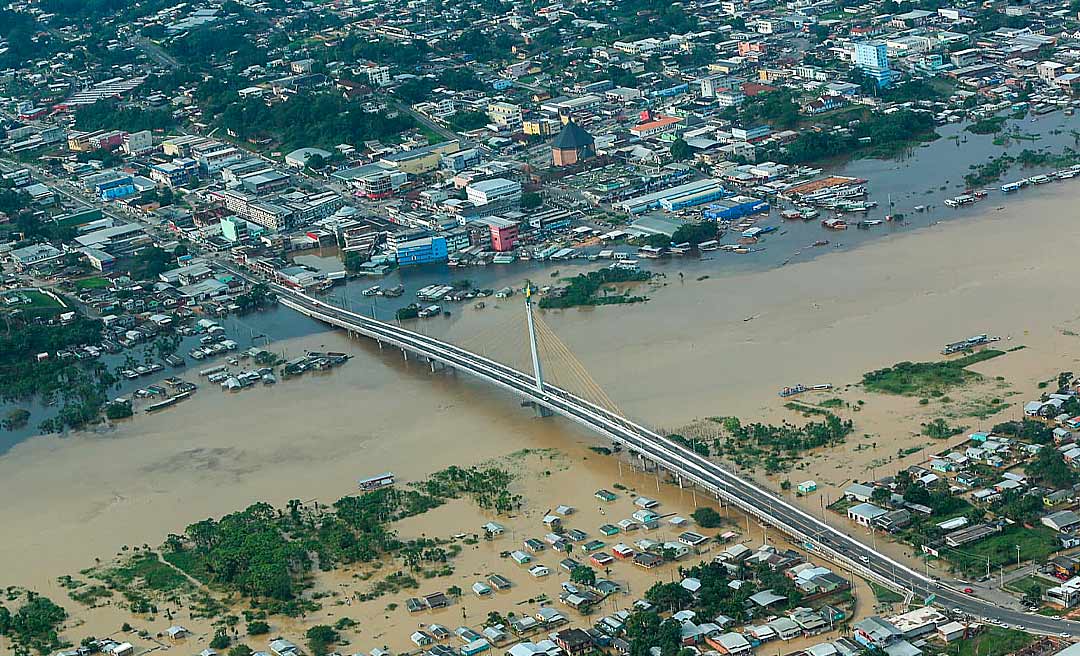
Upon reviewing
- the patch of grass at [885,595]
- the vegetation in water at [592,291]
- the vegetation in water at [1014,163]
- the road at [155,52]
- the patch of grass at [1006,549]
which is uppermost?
the road at [155,52]

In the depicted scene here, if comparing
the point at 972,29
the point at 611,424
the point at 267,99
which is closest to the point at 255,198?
the point at 267,99

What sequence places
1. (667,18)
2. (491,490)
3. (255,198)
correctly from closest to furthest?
1. (491,490)
2. (255,198)
3. (667,18)

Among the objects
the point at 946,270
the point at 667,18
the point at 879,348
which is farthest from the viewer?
the point at 667,18

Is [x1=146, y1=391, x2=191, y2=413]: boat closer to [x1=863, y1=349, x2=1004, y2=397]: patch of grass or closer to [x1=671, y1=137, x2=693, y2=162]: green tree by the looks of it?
[x1=863, y1=349, x2=1004, y2=397]: patch of grass

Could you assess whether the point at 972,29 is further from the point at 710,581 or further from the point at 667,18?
the point at 710,581

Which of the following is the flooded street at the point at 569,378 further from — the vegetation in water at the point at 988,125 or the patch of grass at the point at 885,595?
the vegetation in water at the point at 988,125

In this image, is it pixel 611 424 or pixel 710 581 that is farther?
pixel 611 424

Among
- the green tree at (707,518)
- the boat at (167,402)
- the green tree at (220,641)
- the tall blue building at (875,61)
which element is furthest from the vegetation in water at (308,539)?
→ the tall blue building at (875,61)
